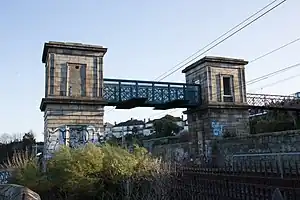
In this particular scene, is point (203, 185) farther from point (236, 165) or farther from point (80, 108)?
point (80, 108)

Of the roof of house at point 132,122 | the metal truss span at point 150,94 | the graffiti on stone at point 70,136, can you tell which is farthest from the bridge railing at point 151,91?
the roof of house at point 132,122

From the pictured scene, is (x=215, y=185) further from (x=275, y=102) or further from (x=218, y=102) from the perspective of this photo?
(x=275, y=102)

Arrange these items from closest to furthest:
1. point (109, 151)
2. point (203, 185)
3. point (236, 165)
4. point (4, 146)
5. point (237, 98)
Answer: point (236, 165)
point (203, 185)
point (109, 151)
point (237, 98)
point (4, 146)

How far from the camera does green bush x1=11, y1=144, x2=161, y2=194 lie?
33.2ft

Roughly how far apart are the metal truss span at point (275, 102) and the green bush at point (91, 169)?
55.0ft

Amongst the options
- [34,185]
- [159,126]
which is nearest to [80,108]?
[34,185]

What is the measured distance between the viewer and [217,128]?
2267 centimetres

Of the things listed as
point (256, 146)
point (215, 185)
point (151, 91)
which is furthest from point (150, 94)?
point (215, 185)

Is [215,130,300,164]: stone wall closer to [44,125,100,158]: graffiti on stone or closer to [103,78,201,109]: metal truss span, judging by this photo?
[103,78,201,109]: metal truss span

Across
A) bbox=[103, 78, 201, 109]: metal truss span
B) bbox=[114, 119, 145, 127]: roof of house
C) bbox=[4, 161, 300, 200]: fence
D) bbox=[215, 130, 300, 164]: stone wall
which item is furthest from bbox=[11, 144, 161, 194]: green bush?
bbox=[114, 119, 145, 127]: roof of house

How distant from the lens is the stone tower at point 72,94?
18.5m

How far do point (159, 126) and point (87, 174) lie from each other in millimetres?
41384

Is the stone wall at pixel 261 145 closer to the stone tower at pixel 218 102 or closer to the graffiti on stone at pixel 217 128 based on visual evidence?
the graffiti on stone at pixel 217 128

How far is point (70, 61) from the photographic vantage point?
19.3m
